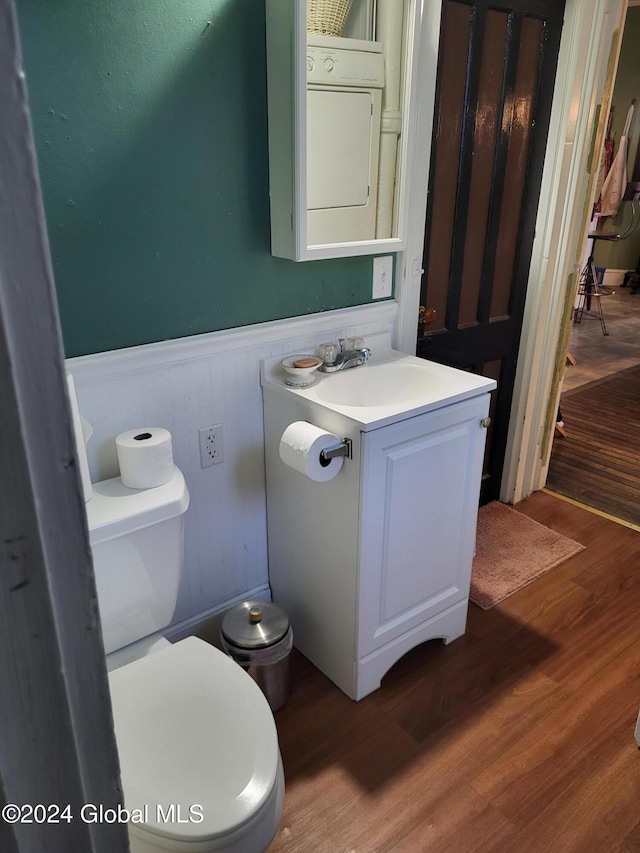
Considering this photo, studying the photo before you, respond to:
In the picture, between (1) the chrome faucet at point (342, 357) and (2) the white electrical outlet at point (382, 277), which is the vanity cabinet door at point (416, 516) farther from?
(2) the white electrical outlet at point (382, 277)

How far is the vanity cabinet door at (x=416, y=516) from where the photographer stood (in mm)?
1594

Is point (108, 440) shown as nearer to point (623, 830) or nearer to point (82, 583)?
point (82, 583)

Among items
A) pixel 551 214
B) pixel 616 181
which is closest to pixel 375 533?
pixel 551 214


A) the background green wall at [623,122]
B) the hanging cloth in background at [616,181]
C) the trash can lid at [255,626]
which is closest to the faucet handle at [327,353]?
the trash can lid at [255,626]

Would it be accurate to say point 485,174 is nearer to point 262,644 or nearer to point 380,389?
point 380,389

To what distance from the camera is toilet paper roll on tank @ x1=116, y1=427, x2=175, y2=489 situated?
1439 mm

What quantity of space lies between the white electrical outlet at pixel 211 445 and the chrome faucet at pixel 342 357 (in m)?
0.36

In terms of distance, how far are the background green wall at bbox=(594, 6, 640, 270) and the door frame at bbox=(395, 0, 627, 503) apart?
4583 millimetres

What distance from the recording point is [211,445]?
1.76 meters

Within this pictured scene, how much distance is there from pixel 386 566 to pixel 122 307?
95 cm

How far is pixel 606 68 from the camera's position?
223 cm

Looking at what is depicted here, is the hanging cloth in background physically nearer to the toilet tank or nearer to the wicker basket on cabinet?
the wicker basket on cabinet

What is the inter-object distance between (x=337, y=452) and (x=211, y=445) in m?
0.41

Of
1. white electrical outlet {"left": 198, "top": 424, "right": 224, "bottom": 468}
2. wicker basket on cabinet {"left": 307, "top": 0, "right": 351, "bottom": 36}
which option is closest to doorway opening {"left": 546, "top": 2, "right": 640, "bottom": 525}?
white electrical outlet {"left": 198, "top": 424, "right": 224, "bottom": 468}
